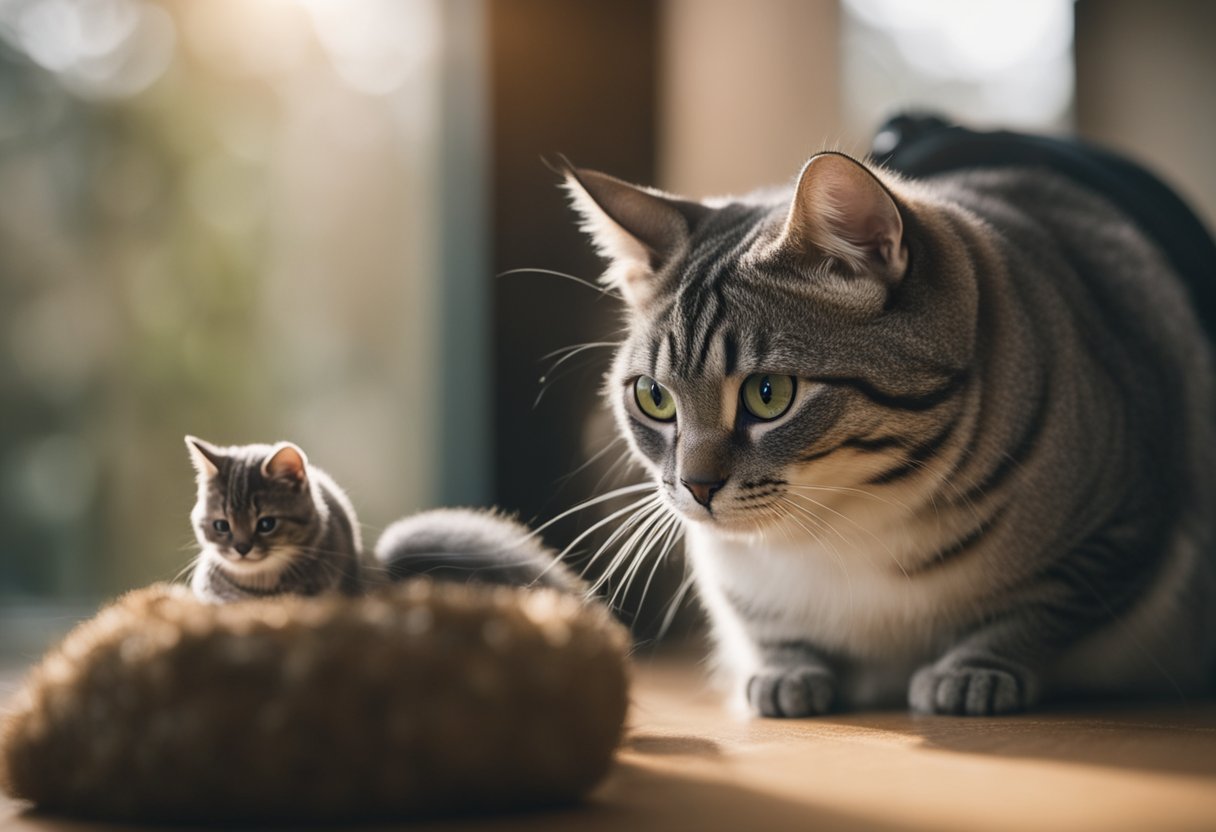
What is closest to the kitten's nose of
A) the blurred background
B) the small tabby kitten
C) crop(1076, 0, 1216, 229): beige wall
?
the small tabby kitten

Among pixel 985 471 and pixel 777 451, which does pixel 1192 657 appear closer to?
pixel 985 471

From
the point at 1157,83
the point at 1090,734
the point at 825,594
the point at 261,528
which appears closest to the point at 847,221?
the point at 825,594

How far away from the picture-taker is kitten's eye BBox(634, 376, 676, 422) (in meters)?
1.26

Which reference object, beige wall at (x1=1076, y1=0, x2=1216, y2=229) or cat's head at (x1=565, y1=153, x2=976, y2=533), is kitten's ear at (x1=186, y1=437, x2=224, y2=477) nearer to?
cat's head at (x1=565, y1=153, x2=976, y2=533)

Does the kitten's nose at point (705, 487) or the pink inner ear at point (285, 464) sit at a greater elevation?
the pink inner ear at point (285, 464)

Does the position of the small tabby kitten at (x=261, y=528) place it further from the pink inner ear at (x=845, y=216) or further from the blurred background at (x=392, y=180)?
the blurred background at (x=392, y=180)

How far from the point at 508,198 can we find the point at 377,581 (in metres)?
1.48

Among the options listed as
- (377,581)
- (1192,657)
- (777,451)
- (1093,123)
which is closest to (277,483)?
(377,581)

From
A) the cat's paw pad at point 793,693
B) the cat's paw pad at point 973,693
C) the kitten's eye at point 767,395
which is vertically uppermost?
the kitten's eye at point 767,395

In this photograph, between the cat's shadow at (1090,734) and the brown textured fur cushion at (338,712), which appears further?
the cat's shadow at (1090,734)

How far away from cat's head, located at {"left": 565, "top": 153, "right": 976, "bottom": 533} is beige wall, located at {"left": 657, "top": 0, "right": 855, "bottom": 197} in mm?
1394

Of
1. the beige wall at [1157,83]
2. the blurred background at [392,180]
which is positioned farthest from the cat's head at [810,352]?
the beige wall at [1157,83]

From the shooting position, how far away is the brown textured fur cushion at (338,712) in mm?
690

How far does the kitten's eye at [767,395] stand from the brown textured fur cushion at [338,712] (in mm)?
449
